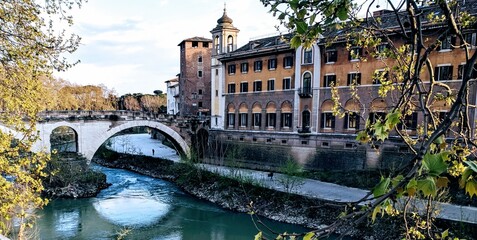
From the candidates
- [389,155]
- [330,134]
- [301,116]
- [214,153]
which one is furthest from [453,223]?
[214,153]

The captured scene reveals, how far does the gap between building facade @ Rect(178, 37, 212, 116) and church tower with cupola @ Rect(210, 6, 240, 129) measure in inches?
301

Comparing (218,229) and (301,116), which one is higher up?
(301,116)

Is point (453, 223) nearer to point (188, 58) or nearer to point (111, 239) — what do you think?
point (111, 239)

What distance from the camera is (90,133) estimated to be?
23.3 meters

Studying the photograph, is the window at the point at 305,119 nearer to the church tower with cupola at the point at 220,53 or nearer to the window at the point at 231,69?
the window at the point at 231,69

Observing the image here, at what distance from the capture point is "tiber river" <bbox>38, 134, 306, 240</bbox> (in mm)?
13734

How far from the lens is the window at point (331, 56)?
19.2 m

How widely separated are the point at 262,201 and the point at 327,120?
695 cm

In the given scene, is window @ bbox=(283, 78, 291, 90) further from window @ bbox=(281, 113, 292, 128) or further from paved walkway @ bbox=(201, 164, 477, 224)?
paved walkway @ bbox=(201, 164, 477, 224)

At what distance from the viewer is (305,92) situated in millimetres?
20359

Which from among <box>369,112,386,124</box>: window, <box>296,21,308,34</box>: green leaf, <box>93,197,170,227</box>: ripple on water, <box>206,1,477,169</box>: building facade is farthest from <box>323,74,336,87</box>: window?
<box>296,21,308,34</box>: green leaf

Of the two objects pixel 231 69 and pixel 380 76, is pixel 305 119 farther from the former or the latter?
pixel 380 76

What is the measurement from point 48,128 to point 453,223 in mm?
22876

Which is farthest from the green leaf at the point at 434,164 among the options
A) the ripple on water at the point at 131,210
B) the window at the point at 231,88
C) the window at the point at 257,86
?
the window at the point at 231,88
